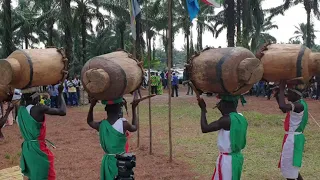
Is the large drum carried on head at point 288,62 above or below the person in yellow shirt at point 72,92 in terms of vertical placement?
above

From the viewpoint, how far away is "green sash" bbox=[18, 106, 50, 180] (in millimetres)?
5336

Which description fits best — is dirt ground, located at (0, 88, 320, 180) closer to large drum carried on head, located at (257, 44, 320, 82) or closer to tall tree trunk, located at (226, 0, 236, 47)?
large drum carried on head, located at (257, 44, 320, 82)

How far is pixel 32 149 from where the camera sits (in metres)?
5.33

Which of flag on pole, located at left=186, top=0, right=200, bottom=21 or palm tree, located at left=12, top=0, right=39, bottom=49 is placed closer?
flag on pole, located at left=186, top=0, right=200, bottom=21

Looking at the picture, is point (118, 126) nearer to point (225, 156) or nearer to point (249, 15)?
point (225, 156)

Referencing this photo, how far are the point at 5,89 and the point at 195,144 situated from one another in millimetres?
5677

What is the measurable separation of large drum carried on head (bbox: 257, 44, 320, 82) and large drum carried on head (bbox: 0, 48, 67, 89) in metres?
2.84

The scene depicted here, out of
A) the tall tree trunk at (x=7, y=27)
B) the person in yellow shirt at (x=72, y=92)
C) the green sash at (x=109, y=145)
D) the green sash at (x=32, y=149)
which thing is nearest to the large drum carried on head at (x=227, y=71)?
the green sash at (x=109, y=145)

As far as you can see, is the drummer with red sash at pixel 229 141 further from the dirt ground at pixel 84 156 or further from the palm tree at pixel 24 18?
the palm tree at pixel 24 18

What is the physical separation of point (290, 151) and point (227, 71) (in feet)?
6.95

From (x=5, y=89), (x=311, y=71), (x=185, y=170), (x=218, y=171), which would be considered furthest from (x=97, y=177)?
(x=311, y=71)

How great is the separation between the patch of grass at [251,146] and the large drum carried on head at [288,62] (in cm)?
251

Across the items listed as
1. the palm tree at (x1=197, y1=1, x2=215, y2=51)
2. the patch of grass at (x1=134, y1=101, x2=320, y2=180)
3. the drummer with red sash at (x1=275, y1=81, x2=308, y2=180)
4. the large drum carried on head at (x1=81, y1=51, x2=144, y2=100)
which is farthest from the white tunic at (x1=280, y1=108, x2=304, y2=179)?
the palm tree at (x1=197, y1=1, x2=215, y2=51)

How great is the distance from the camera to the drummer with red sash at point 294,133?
226 inches
